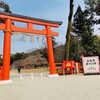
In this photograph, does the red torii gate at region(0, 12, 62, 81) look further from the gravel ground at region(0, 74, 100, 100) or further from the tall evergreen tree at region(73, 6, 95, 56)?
the tall evergreen tree at region(73, 6, 95, 56)

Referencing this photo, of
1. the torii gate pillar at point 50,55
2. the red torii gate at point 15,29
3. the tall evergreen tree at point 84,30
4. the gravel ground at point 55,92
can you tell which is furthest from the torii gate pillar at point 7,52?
the tall evergreen tree at point 84,30

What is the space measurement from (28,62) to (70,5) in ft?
125

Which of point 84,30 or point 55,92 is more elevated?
point 84,30

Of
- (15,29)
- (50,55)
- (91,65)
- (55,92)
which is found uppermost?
(15,29)

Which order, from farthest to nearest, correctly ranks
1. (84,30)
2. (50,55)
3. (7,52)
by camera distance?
1. (84,30)
2. (50,55)
3. (7,52)

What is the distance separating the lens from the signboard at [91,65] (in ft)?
A: 60.0

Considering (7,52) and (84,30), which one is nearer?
(7,52)

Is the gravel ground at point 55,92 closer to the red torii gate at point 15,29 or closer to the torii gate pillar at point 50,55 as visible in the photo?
the red torii gate at point 15,29

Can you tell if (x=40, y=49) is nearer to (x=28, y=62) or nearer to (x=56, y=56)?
(x=28, y=62)

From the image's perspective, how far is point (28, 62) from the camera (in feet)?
197

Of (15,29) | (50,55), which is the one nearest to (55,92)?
(15,29)

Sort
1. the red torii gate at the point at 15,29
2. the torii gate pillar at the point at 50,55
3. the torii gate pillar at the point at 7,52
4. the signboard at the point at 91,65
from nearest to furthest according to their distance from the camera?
the torii gate pillar at the point at 7,52 → the red torii gate at the point at 15,29 → the signboard at the point at 91,65 → the torii gate pillar at the point at 50,55

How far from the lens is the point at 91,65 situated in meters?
18.5

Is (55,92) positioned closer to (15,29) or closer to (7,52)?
(7,52)
